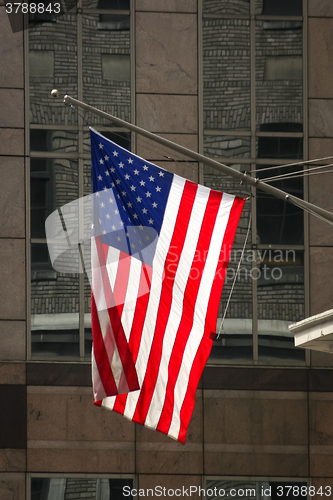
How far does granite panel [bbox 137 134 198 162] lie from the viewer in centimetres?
1258

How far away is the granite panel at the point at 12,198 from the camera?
12.4m

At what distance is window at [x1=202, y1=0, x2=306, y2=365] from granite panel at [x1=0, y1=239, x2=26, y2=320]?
4423mm

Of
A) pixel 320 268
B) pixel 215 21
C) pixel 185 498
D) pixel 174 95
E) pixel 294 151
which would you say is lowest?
pixel 185 498

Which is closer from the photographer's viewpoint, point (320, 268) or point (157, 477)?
point (157, 477)

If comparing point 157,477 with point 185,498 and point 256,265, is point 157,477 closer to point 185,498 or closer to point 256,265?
point 185,498

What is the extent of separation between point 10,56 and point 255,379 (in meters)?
9.06

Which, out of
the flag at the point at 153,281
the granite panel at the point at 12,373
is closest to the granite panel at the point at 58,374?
the granite panel at the point at 12,373

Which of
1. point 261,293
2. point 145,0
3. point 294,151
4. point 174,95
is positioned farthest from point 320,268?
point 145,0

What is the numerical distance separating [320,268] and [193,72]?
5320mm

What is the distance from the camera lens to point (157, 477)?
11.8 metres

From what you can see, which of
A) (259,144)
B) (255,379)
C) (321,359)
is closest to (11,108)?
(259,144)

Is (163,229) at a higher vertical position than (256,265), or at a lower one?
higher

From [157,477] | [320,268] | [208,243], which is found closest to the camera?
[208,243]

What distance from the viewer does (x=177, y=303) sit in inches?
289
